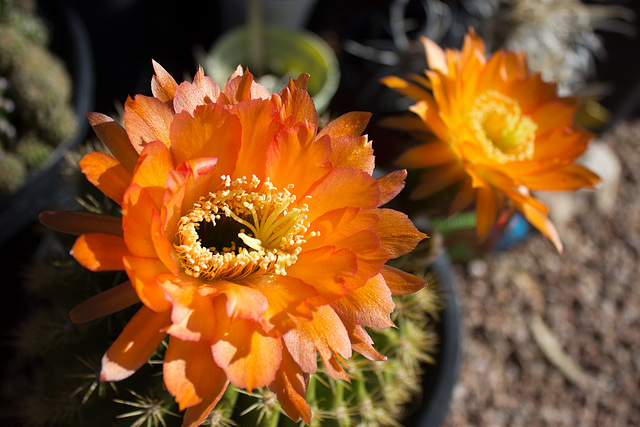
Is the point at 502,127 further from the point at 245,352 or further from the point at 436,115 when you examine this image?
the point at 245,352

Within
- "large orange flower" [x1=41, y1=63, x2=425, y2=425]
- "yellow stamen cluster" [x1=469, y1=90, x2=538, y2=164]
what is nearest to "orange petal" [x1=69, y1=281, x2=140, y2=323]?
"large orange flower" [x1=41, y1=63, x2=425, y2=425]

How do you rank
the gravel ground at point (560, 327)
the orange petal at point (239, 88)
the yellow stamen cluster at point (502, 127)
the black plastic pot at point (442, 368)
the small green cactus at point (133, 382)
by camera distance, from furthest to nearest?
the gravel ground at point (560, 327) → the black plastic pot at point (442, 368) → the yellow stamen cluster at point (502, 127) → the small green cactus at point (133, 382) → the orange petal at point (239, 88)

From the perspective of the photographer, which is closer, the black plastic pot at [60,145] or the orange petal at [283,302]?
the orange petal at [283,302]

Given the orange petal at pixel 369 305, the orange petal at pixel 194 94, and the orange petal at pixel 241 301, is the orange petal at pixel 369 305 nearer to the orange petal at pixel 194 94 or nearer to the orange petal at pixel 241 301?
the orange petal at pixel 241 301

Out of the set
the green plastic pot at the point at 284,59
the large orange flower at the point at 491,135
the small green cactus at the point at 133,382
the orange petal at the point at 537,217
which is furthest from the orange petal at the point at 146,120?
the green plastic pot at the point at 284,59

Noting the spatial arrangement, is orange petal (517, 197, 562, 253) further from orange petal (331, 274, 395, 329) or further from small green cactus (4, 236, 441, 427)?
orange petal (331, 274, 395, 329)

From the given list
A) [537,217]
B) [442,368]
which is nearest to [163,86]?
[537,217]

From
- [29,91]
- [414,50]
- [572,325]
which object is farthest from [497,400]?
[29,91]
